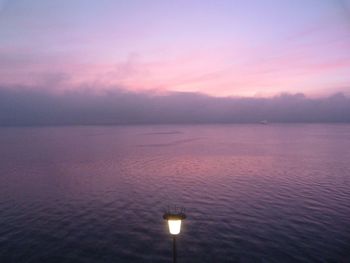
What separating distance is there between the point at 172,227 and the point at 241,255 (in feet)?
56.1

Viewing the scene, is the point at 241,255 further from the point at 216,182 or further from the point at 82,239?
the point at 216,182

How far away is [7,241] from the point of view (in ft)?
106

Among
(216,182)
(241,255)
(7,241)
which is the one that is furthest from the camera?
(216,182)

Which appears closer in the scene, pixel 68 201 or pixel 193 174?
pixel 68 201

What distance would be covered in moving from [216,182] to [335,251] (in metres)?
34.7

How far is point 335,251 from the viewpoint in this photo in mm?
28328

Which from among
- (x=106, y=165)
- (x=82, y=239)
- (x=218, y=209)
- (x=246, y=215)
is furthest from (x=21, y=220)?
(x=106, y=165)

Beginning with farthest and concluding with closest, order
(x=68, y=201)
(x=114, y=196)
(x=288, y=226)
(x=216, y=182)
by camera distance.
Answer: (x=216, y=182), (x=114, y=196), (x=68, y=201), (x=288, y=226)

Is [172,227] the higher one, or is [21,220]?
[172,227]

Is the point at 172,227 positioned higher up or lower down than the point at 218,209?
higher up

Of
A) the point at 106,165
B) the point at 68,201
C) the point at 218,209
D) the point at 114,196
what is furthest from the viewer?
the point at 106,165

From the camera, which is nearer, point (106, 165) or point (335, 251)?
point (335, 251)

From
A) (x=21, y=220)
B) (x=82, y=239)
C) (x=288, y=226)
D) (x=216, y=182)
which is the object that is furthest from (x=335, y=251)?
(x=21, y=220)

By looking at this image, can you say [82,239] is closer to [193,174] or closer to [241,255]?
[241,255]
